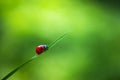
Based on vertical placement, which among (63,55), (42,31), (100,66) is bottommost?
(100,66)

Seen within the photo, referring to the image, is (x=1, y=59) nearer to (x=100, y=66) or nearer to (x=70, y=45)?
(x=70, y=45)

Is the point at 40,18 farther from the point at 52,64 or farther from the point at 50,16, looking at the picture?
the point at 52,64

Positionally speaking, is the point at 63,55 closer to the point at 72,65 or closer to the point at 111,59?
the point at 72,65

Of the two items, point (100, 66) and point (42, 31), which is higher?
point (42, 31)

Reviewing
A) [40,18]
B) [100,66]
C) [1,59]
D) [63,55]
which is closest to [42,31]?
[40,18]

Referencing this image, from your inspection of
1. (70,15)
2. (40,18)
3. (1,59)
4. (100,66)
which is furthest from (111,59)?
(1,59)

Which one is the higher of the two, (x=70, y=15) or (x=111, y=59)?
(x=70, y=15)
